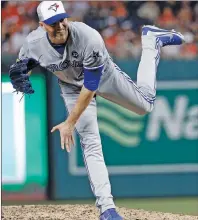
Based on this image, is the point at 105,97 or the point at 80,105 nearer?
the point at 80,105

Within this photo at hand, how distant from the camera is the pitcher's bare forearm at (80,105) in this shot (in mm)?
4973

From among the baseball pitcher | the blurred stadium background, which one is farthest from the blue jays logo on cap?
the blurred stadium background

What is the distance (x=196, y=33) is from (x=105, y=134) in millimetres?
1974

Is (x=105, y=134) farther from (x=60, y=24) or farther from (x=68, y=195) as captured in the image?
(x=60, y=24)

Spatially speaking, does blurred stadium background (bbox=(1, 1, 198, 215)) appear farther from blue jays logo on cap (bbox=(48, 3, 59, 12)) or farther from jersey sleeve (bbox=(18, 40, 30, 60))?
blue jays logo on cap (bbox=(48, 3, 59, 12))

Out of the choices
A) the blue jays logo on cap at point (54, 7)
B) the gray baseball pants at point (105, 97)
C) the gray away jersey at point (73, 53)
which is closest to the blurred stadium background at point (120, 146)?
the gray baseball pants at point (105, 97)

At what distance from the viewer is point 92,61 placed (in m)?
4.98

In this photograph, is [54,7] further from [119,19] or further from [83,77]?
[119,19]

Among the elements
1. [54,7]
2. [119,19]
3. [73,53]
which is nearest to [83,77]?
[73,53]

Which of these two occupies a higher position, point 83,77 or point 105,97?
point 83,77

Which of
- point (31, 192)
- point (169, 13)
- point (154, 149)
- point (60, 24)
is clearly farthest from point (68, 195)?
point (60, 24)

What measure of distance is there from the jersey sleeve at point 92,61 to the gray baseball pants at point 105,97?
1.27 ft

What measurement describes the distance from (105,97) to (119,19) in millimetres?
4030

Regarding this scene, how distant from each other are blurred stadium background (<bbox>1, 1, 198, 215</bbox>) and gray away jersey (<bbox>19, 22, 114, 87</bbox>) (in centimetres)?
286
